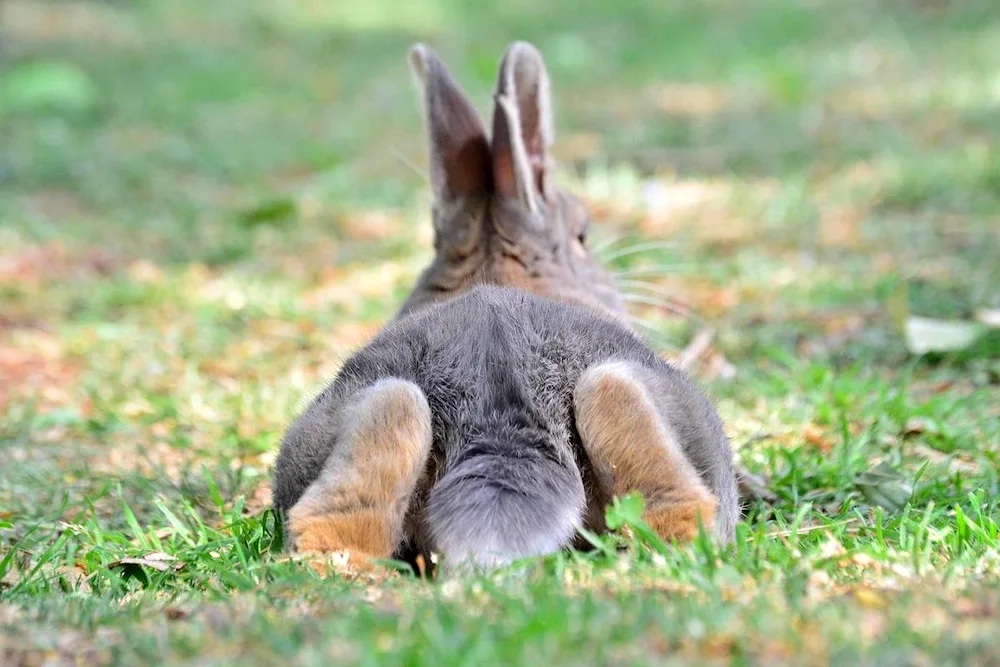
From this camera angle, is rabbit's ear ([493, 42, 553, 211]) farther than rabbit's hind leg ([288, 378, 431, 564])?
Yes

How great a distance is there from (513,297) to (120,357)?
304 centimetres

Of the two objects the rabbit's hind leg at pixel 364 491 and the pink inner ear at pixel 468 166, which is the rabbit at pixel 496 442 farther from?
the pink inner ear at pixel 468 166

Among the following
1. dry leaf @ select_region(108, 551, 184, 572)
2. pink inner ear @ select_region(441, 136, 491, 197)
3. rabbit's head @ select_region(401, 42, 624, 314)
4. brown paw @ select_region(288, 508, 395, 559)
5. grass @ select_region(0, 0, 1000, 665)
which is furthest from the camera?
pink inner ear @ select_region(441, 136, 491, 197)

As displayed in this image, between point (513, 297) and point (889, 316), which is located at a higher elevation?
point (513, 297)

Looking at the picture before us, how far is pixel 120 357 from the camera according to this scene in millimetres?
6070

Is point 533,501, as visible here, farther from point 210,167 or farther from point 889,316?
point 210,167

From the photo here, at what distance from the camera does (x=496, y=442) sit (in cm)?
329

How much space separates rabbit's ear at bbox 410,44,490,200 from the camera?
491cm

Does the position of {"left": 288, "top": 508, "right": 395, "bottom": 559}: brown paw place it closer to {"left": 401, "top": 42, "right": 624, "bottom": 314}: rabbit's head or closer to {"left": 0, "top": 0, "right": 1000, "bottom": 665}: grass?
{"left": 0, "top": 0, "right": 1000, "bottom": 665}: grass

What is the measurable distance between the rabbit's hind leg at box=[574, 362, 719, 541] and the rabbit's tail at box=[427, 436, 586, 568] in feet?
0.36

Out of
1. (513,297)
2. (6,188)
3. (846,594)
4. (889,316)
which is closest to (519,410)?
(513,297)

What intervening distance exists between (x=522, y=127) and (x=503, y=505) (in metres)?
2.21

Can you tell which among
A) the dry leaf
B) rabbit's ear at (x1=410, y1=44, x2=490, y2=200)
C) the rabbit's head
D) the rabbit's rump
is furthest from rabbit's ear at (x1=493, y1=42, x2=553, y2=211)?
the dry leaf

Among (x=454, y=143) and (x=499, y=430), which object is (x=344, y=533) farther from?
(x=454, y=143)
